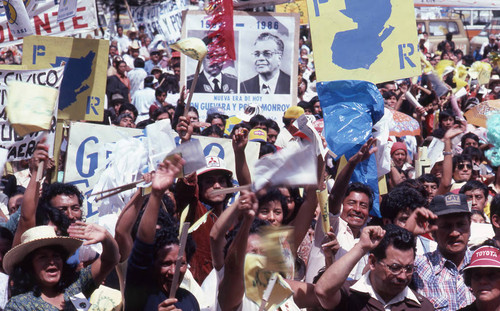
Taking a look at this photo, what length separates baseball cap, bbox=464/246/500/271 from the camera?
4.43 m

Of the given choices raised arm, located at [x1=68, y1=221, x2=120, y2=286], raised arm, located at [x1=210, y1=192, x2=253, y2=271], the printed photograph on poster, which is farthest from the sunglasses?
raised arm, located at [x1=68, y1=221, x2=120, y2=286]

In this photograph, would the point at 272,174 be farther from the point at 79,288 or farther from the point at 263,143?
the point at 263,143

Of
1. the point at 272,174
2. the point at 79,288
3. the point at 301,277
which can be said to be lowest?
the point at 301,277

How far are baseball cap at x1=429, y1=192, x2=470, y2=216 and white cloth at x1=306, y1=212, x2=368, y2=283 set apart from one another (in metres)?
0.51

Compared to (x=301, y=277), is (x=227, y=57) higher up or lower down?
higher up

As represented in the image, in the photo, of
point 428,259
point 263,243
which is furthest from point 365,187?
point 263,243

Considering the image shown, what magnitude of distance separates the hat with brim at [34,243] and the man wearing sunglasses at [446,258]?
1872 mm

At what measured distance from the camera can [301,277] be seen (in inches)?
207

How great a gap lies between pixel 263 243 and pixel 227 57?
594cm

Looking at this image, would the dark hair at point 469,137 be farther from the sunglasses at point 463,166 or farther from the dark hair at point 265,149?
the dark hair at point 265,149

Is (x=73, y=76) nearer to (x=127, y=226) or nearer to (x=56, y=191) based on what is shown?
(x=56, y=191)


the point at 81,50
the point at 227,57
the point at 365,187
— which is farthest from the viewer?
the point at 227,57

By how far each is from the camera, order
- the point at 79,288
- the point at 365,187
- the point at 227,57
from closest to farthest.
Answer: the point at 79,288 < the point at 365,187 < the point at 227,57

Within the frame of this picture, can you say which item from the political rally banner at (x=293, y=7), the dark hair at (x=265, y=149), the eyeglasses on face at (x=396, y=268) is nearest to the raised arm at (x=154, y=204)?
the eyeglasses on face at (x=396, y=268)
